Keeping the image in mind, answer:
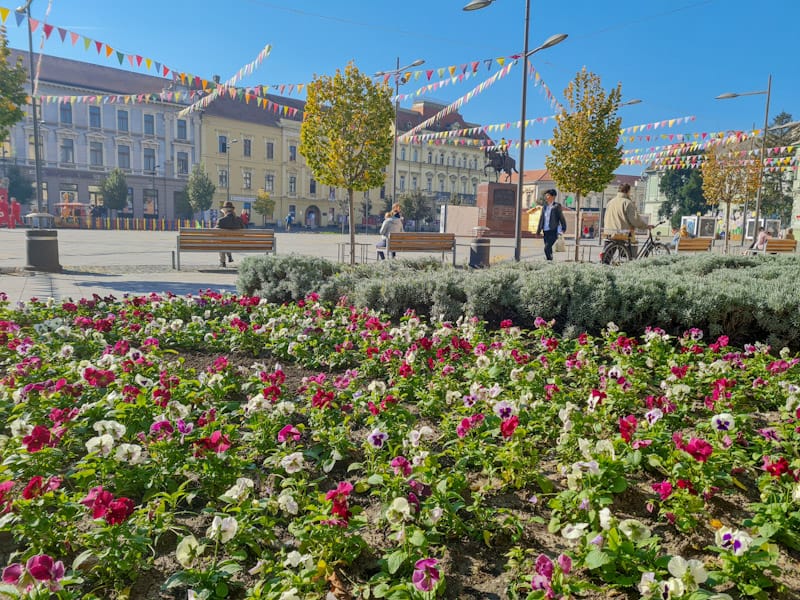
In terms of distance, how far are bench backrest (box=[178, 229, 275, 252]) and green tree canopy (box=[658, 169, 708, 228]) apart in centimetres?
5358

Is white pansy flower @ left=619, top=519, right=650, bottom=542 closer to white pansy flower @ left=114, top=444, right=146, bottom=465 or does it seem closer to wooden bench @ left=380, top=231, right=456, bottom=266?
white pansy flower @ left=114, top=444, right=146, bottom=465

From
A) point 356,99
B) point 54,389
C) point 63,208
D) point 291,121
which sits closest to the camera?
point 54,389

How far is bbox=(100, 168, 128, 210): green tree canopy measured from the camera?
169 feet

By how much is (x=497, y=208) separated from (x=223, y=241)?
2430 centimetres

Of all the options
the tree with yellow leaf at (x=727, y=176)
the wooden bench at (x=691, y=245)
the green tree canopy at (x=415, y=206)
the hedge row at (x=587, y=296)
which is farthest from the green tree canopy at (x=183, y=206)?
the hedge row at (x=587, y=296)

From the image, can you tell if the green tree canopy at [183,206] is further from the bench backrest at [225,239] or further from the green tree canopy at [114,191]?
the bench backrest at [225,239]

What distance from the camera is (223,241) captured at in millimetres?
13164

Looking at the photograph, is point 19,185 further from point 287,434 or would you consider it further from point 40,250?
point 287,434

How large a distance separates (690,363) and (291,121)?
220 feet

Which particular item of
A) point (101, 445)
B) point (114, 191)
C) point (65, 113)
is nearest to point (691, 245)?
point (101, 445)

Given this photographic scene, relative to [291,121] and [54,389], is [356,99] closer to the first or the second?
[54,389]

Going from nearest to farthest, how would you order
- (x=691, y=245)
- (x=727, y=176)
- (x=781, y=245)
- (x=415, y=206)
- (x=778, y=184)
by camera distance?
(x=691, y=245), (x=781, y=245), (x=727, y=176), (x=778, y=184), (x=415, y=206)

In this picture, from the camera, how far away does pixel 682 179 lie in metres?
62.3

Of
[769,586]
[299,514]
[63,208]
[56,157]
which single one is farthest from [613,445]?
[56,157]
